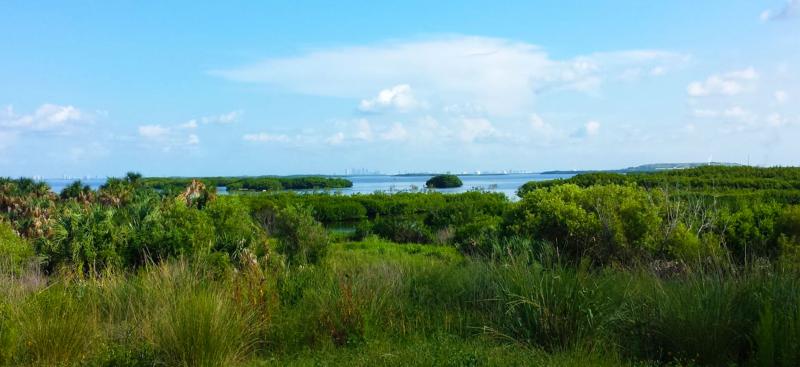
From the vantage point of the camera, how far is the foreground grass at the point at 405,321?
612 cm

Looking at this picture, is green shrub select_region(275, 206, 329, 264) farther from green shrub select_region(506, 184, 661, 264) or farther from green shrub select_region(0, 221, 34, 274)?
green shrub select_region(0, 221, 34, 274)

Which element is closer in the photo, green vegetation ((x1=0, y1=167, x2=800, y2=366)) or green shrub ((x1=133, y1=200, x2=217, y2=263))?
green vegetation ((x1=0, y1=167, x2=800, y2=366))

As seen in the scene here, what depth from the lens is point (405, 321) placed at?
7723mm

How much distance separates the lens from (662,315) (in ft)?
22.1

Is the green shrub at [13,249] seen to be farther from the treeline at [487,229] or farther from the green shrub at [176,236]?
the green shrub at [176,236]

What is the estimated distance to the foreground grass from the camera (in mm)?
6121

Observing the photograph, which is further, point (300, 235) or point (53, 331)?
point (300, 235)

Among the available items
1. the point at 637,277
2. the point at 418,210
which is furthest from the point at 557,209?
the point at 418,210

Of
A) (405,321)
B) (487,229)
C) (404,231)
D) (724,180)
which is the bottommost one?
(404,231)

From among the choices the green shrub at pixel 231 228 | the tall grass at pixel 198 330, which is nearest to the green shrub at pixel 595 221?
the green shrub at pixel 231 228

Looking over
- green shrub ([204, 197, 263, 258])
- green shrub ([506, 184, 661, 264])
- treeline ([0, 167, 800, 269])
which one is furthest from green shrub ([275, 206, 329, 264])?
green shrub ([506, 184, 661, 264])

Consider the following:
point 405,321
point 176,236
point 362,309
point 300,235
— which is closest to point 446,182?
point 300,235

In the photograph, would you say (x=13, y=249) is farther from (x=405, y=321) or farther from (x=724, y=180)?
(x=724, y=180)

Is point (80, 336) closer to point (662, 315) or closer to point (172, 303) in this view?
point (172, 303)
